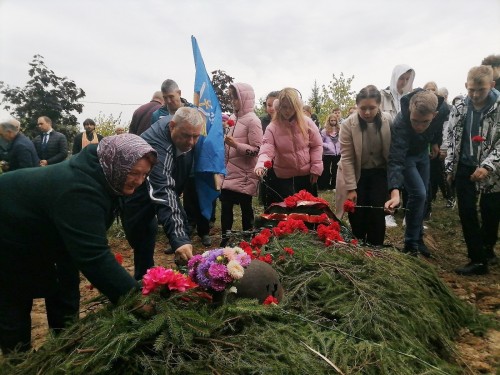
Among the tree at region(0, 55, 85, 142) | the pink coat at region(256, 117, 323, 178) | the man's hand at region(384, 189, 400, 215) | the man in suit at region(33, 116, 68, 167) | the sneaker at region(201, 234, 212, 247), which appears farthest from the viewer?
the tree at region(0, 55, 85, 142)

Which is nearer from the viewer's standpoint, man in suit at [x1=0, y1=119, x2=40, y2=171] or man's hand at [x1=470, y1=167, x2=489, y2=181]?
man's hand at [x1=470, y1=167, x2=489, y2=181]

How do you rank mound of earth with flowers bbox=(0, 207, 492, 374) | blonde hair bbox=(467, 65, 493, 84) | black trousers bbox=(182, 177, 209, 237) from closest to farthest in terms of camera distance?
1. mound of earth with flowers bbox=(0, 207, 492, 374)
2. blonde hair bbox=(467, 65, 493, 84)
3. black trousers bbox=(182, 177, 209, 237)

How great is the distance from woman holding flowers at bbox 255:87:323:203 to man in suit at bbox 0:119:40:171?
387 centimetres

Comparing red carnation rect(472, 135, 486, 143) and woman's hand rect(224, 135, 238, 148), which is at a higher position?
woman's hand rect(224, 135, 238, 148)

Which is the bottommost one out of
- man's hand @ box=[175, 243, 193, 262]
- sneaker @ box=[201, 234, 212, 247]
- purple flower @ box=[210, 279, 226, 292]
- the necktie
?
sneaker @ box=[201, 234, 212, 247]

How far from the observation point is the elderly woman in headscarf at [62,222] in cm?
188

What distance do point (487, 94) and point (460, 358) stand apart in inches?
112

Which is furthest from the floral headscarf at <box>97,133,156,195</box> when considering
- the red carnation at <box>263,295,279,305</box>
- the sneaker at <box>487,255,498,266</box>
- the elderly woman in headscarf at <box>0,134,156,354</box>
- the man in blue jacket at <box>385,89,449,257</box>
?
the sneaker at <box>487,255,498,266</box>

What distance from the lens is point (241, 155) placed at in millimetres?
5023

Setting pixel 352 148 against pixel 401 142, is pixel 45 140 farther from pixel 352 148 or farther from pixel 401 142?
pixel 401 142

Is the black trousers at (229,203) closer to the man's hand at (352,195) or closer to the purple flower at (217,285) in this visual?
the man's hand at (352,195)

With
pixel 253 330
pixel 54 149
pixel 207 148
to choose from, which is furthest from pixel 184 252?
pixel 54 149

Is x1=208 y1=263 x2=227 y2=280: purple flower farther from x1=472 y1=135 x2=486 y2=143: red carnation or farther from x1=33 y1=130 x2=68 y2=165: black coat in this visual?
x1=33 y1=130 x2=68 y2=165: black coat

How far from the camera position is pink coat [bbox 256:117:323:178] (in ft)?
15.5
